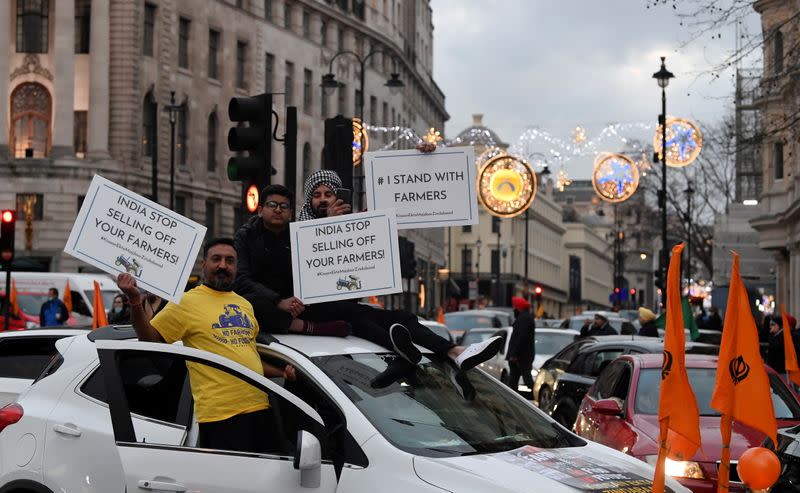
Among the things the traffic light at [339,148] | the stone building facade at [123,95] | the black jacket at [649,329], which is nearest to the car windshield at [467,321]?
the black jacket at [649,329]

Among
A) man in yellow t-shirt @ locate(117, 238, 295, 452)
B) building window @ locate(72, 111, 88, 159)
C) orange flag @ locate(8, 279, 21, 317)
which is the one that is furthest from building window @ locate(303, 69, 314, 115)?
man in yellow t-shirt @ locate(117, 238, 295, 452)

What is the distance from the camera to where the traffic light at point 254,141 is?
1274cm

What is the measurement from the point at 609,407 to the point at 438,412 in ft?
15.2

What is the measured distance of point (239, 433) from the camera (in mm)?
6992

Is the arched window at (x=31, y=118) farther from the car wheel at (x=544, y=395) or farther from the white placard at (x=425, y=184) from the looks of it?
the white placard at (x=425, y=184)

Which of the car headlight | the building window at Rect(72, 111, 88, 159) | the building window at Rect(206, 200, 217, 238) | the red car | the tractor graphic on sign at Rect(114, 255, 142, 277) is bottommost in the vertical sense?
the car headlight

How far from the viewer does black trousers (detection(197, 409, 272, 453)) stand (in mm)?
6977

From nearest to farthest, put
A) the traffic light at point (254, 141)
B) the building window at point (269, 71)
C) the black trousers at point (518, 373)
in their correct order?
the traffic light at point (254, 141) < the black trousers at point (518, 373) < the building window at point (269, 71)

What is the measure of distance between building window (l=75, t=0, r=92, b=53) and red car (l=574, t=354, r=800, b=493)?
2097 inches

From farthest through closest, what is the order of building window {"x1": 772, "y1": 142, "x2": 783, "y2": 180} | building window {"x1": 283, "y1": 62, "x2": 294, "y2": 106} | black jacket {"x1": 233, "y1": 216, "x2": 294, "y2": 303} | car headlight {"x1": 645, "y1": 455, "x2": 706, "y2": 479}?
building window {"x1": 283, "y1": 62, "x2": 294, "y2": 106} < building window {"x1": 772, "y1": 142, "x2": 783, "y2": 180} < car headlight {"x1": 645, "y1": 455, "x2": 706, "y2": 479} < black jacket {"x1": 233, "y1": 216, "x2": 294, "y2": 303}

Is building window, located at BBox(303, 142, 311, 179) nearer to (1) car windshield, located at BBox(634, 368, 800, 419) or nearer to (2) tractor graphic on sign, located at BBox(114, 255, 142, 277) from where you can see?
(1) car windshield, located at BBox(634, 368, 800, 419)

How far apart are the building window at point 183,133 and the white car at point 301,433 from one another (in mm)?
59764

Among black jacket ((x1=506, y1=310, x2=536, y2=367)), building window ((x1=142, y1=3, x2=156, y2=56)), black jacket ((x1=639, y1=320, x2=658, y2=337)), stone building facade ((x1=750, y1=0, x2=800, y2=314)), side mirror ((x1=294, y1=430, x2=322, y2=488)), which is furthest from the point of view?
building window ((x1=142, y1=3, x2=156, y2=56))

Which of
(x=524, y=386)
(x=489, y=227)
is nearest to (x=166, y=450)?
(x=524, y=386)
